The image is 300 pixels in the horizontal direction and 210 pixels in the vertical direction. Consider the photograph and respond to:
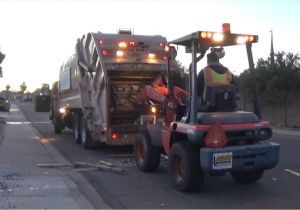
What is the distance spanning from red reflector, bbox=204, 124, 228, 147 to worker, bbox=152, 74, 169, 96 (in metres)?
3.04

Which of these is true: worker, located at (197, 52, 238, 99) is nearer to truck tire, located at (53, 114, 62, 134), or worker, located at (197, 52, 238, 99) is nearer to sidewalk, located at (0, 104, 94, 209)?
sidewalk, located at (0, 104, 94, 209)

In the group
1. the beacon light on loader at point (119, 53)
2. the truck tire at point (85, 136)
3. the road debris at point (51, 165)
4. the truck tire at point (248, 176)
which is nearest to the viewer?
the truck tire at point (248, 176)

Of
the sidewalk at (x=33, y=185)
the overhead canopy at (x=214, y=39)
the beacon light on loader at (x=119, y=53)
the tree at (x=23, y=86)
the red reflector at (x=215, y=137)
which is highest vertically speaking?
the tree at (x=23, y=86)

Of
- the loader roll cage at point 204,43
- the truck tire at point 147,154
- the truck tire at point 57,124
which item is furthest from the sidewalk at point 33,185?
the truck tire at point 57,124

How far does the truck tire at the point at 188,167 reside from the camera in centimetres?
934

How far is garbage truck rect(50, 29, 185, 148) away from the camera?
1442 centimetres

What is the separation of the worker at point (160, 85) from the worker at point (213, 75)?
7.82ft

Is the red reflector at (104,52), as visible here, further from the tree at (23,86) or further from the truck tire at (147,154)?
the tree at (23,86)

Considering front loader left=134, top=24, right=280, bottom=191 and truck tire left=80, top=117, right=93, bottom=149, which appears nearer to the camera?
front loader left=134, top=24, right=280, bottom=191

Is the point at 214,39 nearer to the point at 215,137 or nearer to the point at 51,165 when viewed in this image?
the point at 215,137

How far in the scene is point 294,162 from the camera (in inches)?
528

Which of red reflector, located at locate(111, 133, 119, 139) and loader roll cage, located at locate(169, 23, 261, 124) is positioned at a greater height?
loader roll cage, located at locate(169, 23, 261, 124)

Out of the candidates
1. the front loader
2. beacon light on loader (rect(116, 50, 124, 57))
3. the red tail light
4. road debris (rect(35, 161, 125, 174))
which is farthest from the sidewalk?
beacon light on loader (rect(116, 50, 124, 57))

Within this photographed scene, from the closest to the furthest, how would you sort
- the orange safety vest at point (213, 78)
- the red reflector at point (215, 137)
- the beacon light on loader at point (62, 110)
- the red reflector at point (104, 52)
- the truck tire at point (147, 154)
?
the red reflector at point (215, 137) → the orange safety vest at point (213, 78) → the truck tire at point (147, 154) → the red reflector at point (104, 52) → the beacon light on loader at point (62, 110)
